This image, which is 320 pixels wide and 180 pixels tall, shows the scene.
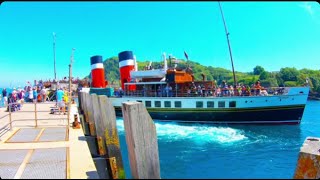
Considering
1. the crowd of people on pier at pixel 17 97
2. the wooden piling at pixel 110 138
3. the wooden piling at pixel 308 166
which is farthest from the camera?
the crowd of people on pier at pixel 17 97

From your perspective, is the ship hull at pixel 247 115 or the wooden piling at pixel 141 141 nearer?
the wooden piling at pixel 141 141

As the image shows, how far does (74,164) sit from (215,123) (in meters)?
20.2

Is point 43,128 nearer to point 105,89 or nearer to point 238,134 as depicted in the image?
point 238,134

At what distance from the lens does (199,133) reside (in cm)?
2055

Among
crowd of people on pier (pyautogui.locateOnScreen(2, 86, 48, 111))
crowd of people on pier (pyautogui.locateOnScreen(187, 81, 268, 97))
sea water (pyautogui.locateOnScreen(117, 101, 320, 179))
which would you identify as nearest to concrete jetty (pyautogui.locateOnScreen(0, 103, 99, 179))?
sea water (pyautogui.locateOnScreen(117, 101, 320, 179))

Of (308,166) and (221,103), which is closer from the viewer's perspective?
(308,166)

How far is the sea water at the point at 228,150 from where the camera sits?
37.8 feet

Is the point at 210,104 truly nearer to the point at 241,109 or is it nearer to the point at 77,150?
the point at 241,109

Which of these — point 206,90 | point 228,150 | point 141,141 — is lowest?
point 228,150

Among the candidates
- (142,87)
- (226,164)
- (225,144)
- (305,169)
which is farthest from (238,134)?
(305,169)

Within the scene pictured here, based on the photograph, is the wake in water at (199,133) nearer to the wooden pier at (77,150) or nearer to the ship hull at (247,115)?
the ship hull at (247,115)

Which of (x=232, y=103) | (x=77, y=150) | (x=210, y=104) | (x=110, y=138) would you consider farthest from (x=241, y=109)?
(x=77, y=150)

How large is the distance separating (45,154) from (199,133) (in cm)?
1512

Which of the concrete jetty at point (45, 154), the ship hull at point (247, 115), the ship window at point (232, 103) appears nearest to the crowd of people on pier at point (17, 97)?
the concrete jetty at point (45, 154)
